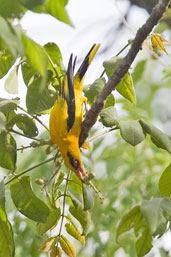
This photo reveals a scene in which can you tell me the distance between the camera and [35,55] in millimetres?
1435

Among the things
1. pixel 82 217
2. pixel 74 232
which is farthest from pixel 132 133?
pixel 74 232

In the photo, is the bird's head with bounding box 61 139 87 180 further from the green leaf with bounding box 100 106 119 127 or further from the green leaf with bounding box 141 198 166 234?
the green leaf with bounding box 141 198 166 234

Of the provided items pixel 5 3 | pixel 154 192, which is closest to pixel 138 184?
pixel 154 192

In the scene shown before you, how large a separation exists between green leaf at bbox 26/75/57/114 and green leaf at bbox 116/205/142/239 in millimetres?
610

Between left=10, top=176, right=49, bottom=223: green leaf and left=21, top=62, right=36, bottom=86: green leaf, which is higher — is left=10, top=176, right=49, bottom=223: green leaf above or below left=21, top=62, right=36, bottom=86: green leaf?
below

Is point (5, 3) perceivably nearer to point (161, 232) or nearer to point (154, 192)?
point (161, 232)

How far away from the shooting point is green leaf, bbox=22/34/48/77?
1.38m

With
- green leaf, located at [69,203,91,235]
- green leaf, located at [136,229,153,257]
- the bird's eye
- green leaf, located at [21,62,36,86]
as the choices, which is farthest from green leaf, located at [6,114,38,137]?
green leaf, located at [136,229,153,257]

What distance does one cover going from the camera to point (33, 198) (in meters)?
2.44

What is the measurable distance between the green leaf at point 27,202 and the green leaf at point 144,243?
0.42 m

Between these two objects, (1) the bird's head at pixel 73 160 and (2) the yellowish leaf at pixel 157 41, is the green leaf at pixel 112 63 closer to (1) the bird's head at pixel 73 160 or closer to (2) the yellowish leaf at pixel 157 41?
(2) the yellowish leaf at pixel 157 41

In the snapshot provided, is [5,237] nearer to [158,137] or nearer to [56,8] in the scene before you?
[158,137]

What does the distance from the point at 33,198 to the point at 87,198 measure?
0.76 feet

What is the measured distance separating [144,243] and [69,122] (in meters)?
0.92
